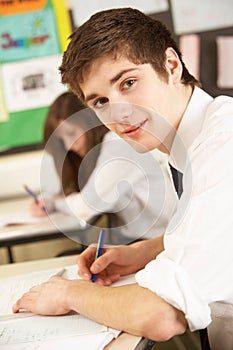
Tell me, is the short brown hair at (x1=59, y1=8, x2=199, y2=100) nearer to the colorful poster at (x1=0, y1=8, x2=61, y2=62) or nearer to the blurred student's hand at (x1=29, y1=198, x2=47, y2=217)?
the blurred student's hand at (x1=29, y1=198, x2=47, y2=217)

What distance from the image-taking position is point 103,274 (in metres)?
1.49

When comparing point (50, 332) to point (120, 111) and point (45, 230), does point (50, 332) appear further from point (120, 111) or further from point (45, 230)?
point (45, 230)

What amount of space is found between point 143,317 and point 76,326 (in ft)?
0.62

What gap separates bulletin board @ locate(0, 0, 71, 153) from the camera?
135 inches

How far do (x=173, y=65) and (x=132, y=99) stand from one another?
18 cm

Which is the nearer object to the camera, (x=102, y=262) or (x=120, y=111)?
(x=120, y=111)

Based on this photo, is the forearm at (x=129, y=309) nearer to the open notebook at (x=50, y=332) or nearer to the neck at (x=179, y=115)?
the open notebook at (x=50, y=332)

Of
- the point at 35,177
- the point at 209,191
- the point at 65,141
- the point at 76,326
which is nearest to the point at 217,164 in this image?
the point at 209,191

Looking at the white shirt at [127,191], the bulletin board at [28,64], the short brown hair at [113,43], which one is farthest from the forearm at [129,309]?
the bulletin board at [28,64]

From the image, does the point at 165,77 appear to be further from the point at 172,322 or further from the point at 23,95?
the point at 23,95

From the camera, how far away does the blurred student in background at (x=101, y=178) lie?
250 cm

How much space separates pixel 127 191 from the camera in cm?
265

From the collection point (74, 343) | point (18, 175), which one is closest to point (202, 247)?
point (74, 343)

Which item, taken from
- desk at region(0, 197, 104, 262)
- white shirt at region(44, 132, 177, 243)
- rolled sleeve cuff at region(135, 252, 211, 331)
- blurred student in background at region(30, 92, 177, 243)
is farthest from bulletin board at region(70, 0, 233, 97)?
rolled sleeve cuff at region(135, 252, 211, 331)
